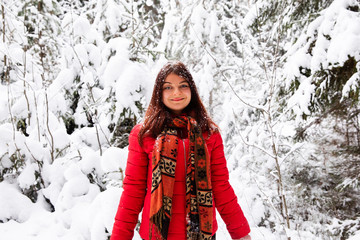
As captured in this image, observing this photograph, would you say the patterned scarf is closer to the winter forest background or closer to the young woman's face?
the young woman's face

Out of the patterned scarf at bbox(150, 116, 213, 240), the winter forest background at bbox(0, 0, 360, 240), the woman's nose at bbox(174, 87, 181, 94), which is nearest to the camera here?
the patterned scarf at bbox(150, 116, 213, 240)

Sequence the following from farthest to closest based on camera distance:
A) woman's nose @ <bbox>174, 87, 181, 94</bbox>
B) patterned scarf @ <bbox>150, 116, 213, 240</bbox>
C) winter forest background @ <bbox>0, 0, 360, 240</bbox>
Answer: winter forest background @ <bbox>0, 0, 360, 240</bbox> → woman's nose @ <bbox>174, 87, 181, 94</bbox> → patterned scarf @ <bbox>150, 116, 213, 240</bbox>

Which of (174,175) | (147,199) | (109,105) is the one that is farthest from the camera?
(109,105)

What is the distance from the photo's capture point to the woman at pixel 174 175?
4.86ft

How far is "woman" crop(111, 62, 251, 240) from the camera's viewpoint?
4.86ft

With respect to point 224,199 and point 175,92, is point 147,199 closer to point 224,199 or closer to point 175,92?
point 224,199

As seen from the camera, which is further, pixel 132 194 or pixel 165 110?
pixel 165 110

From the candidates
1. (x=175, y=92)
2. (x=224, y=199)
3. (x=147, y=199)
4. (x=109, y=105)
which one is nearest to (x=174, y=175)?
(x=147, y=199)

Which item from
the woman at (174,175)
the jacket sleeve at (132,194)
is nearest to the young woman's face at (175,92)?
the woman at (174,175)

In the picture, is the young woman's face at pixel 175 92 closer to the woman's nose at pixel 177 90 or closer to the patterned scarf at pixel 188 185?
the woman's nose at pixel 177 90

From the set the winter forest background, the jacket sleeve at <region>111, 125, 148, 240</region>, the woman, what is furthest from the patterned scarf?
the winter forest background

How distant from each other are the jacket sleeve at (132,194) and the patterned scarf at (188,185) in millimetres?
156

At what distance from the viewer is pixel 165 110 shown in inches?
67.1

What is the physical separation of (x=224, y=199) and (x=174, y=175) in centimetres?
44
